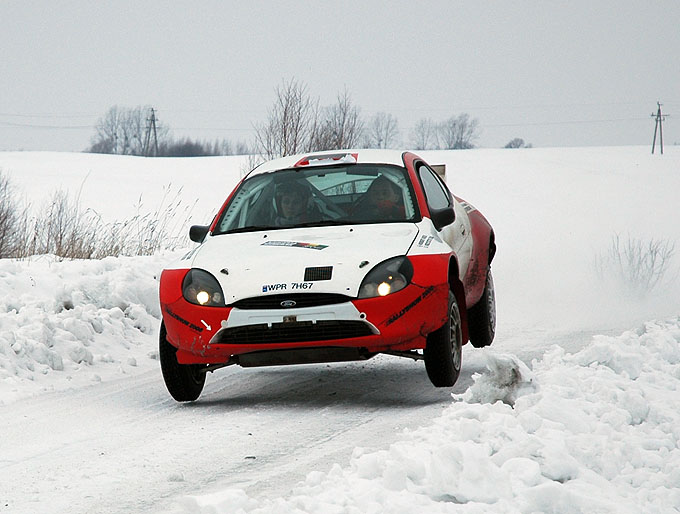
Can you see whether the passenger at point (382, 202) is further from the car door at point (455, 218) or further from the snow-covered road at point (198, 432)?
the snow-covered road at point (198, 432)

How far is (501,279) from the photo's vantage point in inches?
737

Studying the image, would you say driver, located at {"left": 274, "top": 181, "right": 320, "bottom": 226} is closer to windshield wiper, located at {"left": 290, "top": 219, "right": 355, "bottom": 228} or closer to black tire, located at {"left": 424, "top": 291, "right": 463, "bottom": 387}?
windshield wiper, located at {"left": 290, "top": 219, "right": 355, "bottom": 228}

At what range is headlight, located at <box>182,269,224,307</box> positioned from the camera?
6.57 m

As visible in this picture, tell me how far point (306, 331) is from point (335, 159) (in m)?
2.16

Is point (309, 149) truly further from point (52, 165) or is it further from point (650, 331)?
point (52, 165)

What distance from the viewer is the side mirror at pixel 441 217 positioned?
7.33m

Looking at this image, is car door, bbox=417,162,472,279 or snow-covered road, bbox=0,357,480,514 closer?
snow-covered road, bbox=0,357,480,514

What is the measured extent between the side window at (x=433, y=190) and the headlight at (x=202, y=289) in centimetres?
189

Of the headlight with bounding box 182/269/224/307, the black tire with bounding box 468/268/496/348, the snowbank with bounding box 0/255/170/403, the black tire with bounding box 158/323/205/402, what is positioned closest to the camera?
the headlight with bounding box 182/269/224/307

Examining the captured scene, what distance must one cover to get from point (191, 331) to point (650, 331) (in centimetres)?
312

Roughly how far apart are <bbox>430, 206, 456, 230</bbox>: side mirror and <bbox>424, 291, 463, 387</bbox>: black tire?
0.60 metres

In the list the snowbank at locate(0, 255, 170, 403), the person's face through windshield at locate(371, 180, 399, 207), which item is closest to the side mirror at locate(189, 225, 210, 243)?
the person's face through windshield at locate(371, 180, 399, 207)

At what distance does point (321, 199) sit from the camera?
777 cm

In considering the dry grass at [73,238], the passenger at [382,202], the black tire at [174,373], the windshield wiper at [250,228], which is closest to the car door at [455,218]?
the passenger at [382,202]
